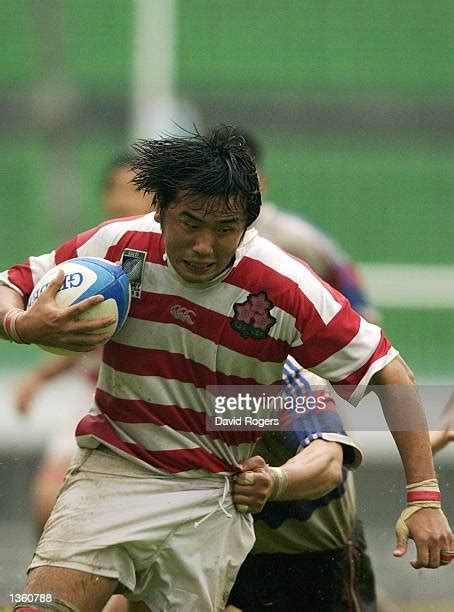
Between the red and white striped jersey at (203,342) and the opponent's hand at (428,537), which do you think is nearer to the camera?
the opponent's hand at (428,537)

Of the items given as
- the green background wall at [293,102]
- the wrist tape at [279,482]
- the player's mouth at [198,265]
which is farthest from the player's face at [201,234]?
the green background wall at [293,102]

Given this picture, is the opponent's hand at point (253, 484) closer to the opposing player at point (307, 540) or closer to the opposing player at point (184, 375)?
the opposing player at point (184, 375)

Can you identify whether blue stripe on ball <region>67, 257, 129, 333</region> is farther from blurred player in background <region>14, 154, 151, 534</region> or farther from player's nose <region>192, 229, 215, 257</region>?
blurred player in background <region>14, 154, 151, 534</region>

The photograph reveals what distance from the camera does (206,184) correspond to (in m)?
3.28

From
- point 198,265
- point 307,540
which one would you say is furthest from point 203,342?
point 307,540

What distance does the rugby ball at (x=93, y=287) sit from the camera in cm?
330

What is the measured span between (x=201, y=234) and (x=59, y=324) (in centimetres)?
41

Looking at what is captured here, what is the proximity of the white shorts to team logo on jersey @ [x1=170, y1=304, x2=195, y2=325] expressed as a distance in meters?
0.42

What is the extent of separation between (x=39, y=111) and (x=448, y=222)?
11.2ft

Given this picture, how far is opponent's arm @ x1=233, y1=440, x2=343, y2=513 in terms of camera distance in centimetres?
343

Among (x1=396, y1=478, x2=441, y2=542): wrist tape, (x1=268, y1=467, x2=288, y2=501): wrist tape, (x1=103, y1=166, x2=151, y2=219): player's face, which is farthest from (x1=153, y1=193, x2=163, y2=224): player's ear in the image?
(x1=103, y1=166, x2=151, y2=219): player's face

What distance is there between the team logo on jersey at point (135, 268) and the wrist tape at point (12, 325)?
29 centimetres

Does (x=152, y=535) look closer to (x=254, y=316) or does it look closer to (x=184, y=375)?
(x=184, y=375)

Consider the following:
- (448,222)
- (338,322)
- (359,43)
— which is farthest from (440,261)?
(338,322)
